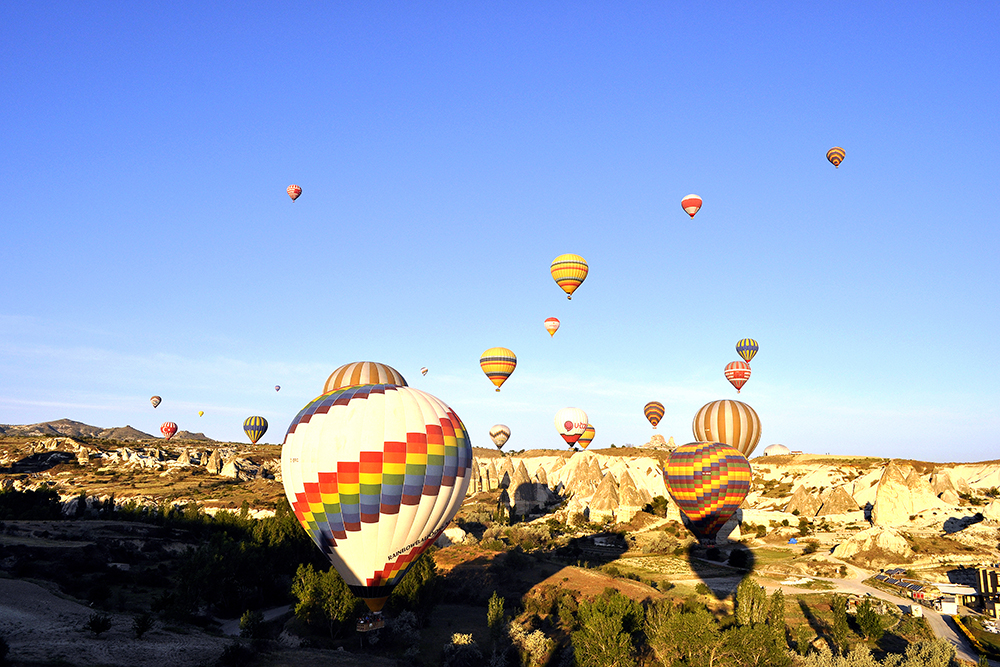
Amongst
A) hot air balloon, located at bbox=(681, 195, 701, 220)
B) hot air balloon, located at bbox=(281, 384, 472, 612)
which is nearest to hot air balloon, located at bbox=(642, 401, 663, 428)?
hot air balloon, located at bbox=(681, 195, 701, 220)

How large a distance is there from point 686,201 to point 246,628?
194ft

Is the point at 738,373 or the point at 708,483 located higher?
the point at 738,373

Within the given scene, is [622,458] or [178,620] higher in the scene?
[622,458]

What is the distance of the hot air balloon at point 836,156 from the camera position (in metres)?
73.4

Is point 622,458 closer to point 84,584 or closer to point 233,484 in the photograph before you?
point 233,484

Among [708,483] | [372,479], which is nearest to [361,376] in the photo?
[372,479]

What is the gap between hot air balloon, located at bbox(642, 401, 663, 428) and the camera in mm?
127750

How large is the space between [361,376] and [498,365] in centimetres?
3331

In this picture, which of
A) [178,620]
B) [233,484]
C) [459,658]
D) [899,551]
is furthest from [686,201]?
[233,484]

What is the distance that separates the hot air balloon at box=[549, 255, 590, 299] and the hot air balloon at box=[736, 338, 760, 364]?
38.6 m

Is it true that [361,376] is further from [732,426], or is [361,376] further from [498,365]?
[732,426]

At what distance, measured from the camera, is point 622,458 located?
116812 millimetres

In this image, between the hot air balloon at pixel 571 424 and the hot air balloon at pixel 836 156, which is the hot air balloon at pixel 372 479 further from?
the hot air balloon at pixel 571 424

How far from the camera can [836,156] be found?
73438 millimetres
